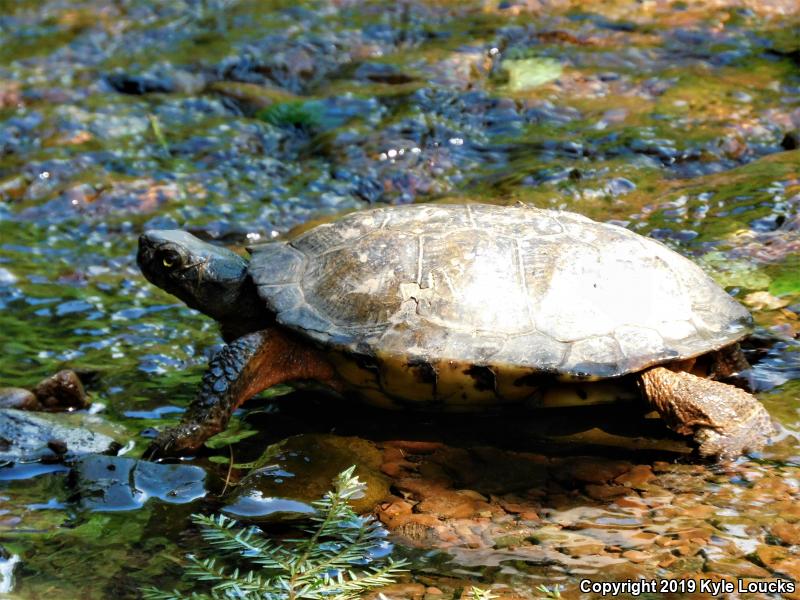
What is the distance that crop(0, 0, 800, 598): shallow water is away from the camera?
133 inches

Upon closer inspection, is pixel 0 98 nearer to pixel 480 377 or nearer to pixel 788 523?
pixel 480 377

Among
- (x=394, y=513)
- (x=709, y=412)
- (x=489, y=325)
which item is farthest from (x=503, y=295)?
(x=394, y=513)

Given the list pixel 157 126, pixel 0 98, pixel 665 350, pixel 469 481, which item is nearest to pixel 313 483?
pixel 469 481

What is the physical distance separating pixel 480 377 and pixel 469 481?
488mm

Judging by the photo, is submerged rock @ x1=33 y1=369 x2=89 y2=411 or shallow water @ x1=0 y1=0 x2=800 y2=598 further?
submerged rock @ x1=33 y1=369 x2=89 y2=411

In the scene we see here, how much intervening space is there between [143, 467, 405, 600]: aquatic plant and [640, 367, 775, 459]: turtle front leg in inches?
57.8

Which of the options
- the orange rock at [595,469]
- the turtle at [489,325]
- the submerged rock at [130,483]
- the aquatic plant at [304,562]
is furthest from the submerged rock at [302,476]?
the orange rock at [595,469]

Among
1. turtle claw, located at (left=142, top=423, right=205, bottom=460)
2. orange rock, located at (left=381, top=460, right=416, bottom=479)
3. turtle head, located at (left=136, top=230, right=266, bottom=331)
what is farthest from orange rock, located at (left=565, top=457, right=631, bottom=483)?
turtle head, located at (left=136, top=230, right=266, bottom=331)

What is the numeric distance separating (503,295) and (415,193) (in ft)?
11.0

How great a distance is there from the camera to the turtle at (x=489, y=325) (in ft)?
13.1

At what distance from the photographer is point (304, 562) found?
2.90 metres

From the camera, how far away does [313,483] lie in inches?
150

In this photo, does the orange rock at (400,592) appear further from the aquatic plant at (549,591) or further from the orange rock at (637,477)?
the orange rock at (637,477)

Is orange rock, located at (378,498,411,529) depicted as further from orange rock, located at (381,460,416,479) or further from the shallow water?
orange rock, located at (381,460,416,479)
